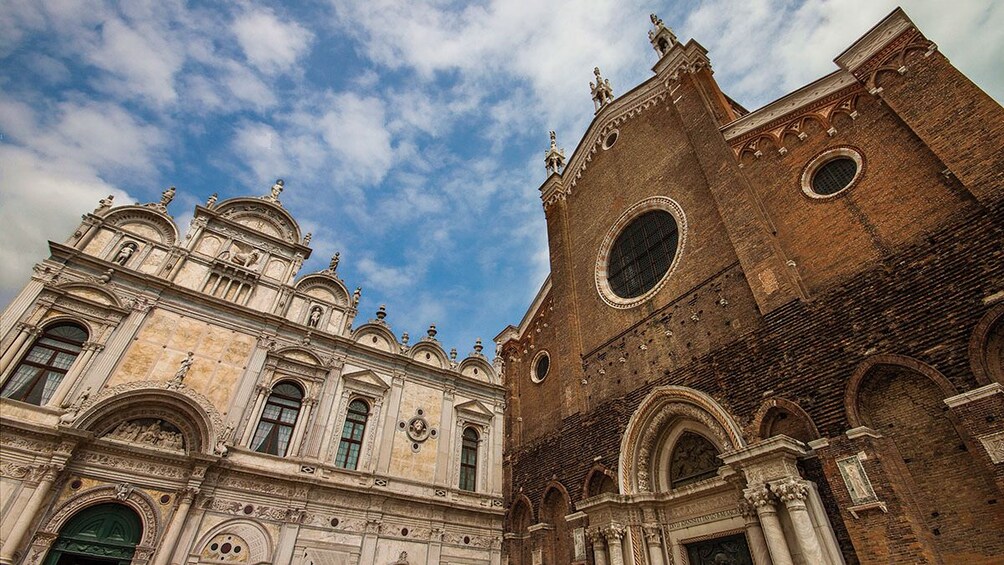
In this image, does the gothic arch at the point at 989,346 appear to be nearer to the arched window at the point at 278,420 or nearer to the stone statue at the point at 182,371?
the arched window at the point at 278,420

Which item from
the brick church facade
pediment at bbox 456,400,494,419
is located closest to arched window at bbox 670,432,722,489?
the brick church facade

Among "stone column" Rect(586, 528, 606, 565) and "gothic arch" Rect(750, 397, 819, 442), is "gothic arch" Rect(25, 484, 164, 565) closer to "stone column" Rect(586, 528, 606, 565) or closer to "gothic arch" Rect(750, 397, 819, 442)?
"stone column" Rect(586, 528, 606, 565)

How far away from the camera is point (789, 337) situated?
9164mm

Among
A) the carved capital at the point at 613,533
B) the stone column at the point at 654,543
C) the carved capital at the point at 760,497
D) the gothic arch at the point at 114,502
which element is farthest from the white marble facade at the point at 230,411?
the carved capital at the point at 760,497

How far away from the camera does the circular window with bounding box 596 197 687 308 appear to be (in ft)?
43.5

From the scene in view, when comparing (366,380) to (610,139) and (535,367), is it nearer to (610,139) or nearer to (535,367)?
(535,367)

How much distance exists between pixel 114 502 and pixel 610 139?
18.1 metres

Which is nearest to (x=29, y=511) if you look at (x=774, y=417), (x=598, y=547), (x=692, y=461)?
(x=598, y=547)

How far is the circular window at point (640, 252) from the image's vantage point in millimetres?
13266

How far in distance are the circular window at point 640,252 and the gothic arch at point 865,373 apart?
214 inches

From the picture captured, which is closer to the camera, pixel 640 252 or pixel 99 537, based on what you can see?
pixel 99 537

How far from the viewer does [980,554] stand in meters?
6.09

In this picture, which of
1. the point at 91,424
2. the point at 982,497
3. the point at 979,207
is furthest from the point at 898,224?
the point at 91,424

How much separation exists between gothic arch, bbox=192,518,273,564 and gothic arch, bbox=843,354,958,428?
13182mm
